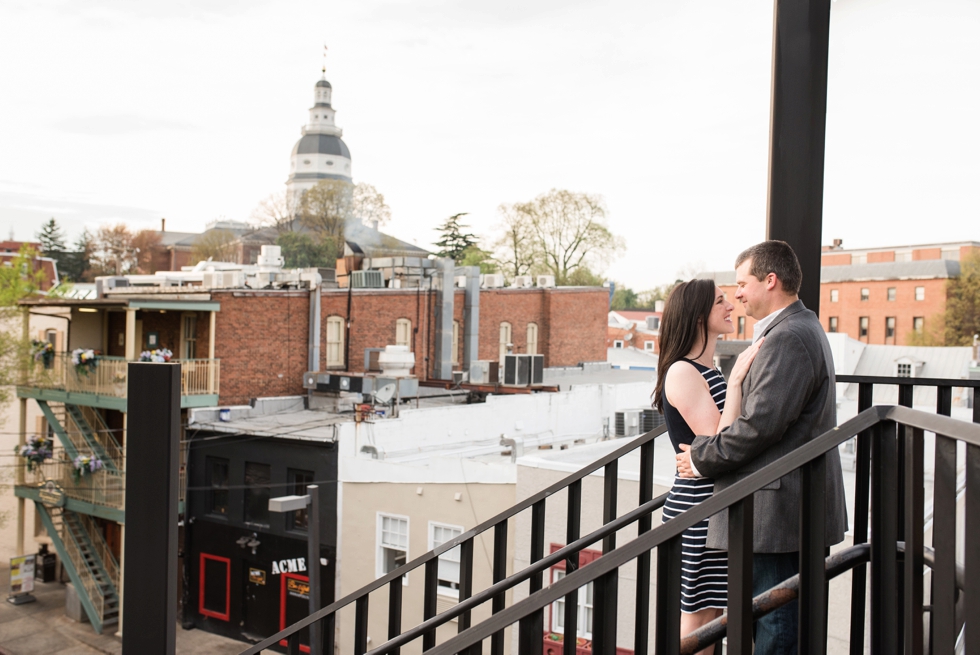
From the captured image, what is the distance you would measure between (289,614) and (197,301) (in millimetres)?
8078

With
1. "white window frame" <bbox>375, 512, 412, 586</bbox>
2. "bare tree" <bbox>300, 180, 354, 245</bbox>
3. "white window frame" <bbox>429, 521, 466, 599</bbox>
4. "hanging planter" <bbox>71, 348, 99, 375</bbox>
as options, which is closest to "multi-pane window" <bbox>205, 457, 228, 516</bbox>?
"hanging planter" <bbox>71, 348, 99, 375</bbox>

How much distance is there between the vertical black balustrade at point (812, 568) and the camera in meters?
1.81

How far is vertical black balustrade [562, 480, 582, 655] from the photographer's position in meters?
2.08

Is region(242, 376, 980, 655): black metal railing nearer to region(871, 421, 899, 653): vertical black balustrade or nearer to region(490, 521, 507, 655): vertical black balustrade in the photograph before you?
region(871, 421, 899, 653): vertical black balustrade

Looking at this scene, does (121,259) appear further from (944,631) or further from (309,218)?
(944,631)

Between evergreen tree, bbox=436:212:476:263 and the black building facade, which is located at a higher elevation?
evergreen tree, bbox=436:212:476:263

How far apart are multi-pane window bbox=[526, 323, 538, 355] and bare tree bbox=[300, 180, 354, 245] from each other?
24870mm

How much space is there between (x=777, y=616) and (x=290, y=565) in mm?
16195

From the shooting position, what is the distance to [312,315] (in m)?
23.7

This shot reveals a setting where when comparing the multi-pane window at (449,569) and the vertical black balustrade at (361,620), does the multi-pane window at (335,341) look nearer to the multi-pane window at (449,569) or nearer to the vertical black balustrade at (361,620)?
the multi-pane window at (449,569)

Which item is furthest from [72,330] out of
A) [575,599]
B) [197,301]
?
[575,599]

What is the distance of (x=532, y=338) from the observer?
32.4m

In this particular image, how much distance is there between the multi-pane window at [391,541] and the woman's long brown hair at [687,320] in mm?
13031

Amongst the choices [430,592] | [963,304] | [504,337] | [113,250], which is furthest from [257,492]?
[113,250]
